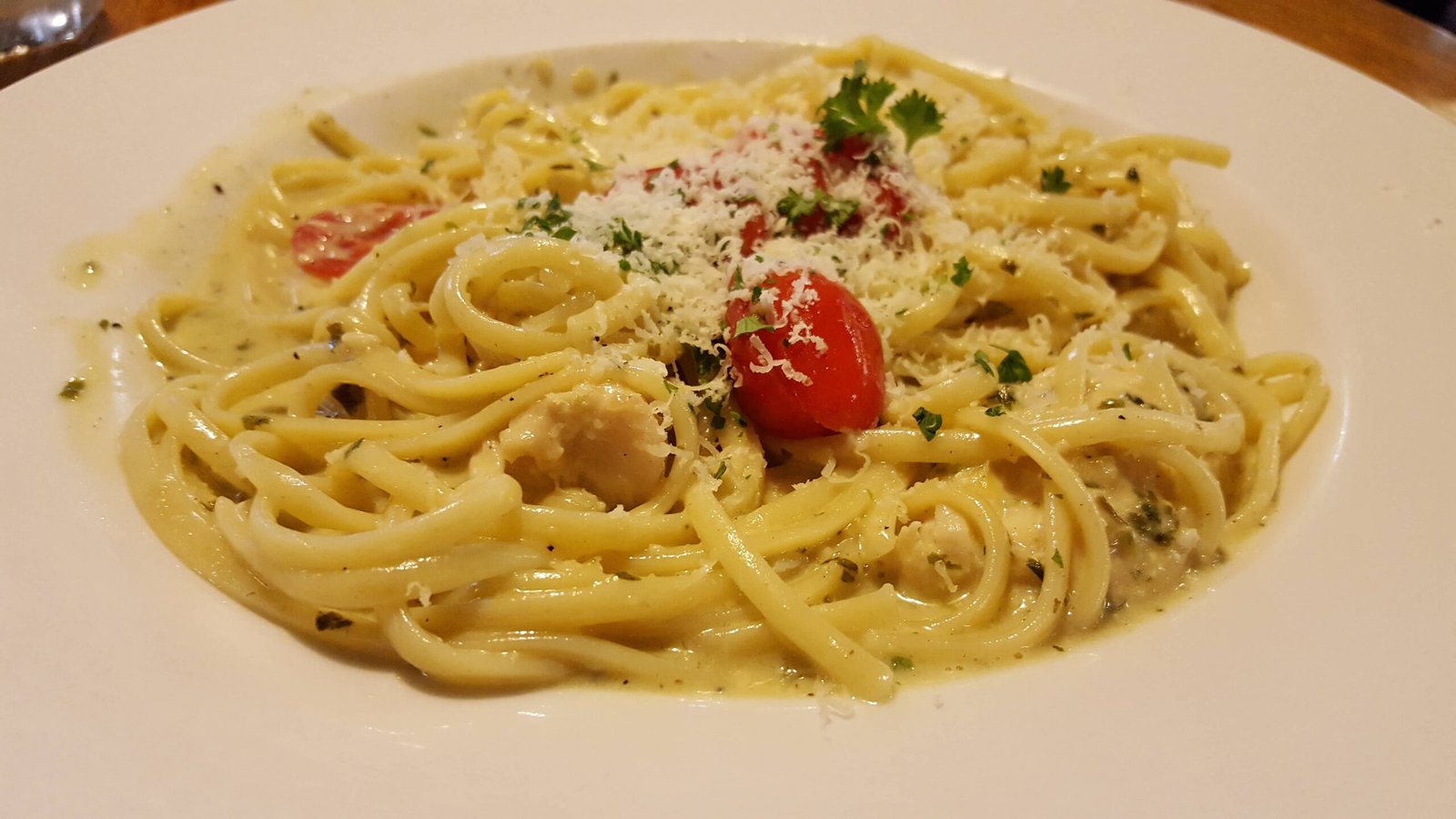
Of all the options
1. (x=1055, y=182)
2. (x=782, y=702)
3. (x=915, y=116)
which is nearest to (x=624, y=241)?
(x=915, y=116)

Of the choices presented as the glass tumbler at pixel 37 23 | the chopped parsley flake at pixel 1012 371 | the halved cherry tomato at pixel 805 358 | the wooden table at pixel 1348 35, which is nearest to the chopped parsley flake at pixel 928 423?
the halved cherry tomato at pixel 805 358

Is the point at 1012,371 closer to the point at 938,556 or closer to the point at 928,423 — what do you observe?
the point at 928,423

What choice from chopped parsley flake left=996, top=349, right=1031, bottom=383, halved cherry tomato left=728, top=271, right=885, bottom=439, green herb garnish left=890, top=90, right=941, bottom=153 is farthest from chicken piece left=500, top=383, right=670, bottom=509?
green herb garnish left=890, top=90, right=941, bottom=153

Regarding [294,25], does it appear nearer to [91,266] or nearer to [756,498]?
[91,266]

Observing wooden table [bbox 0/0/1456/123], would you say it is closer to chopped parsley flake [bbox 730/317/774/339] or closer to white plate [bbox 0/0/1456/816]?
white plate [bbox 0/0/1456/816]

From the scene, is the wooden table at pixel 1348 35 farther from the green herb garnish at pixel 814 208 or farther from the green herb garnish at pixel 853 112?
the green herb garnish at pixel 814 208

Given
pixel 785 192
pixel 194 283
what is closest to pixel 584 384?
pixel 785 192
